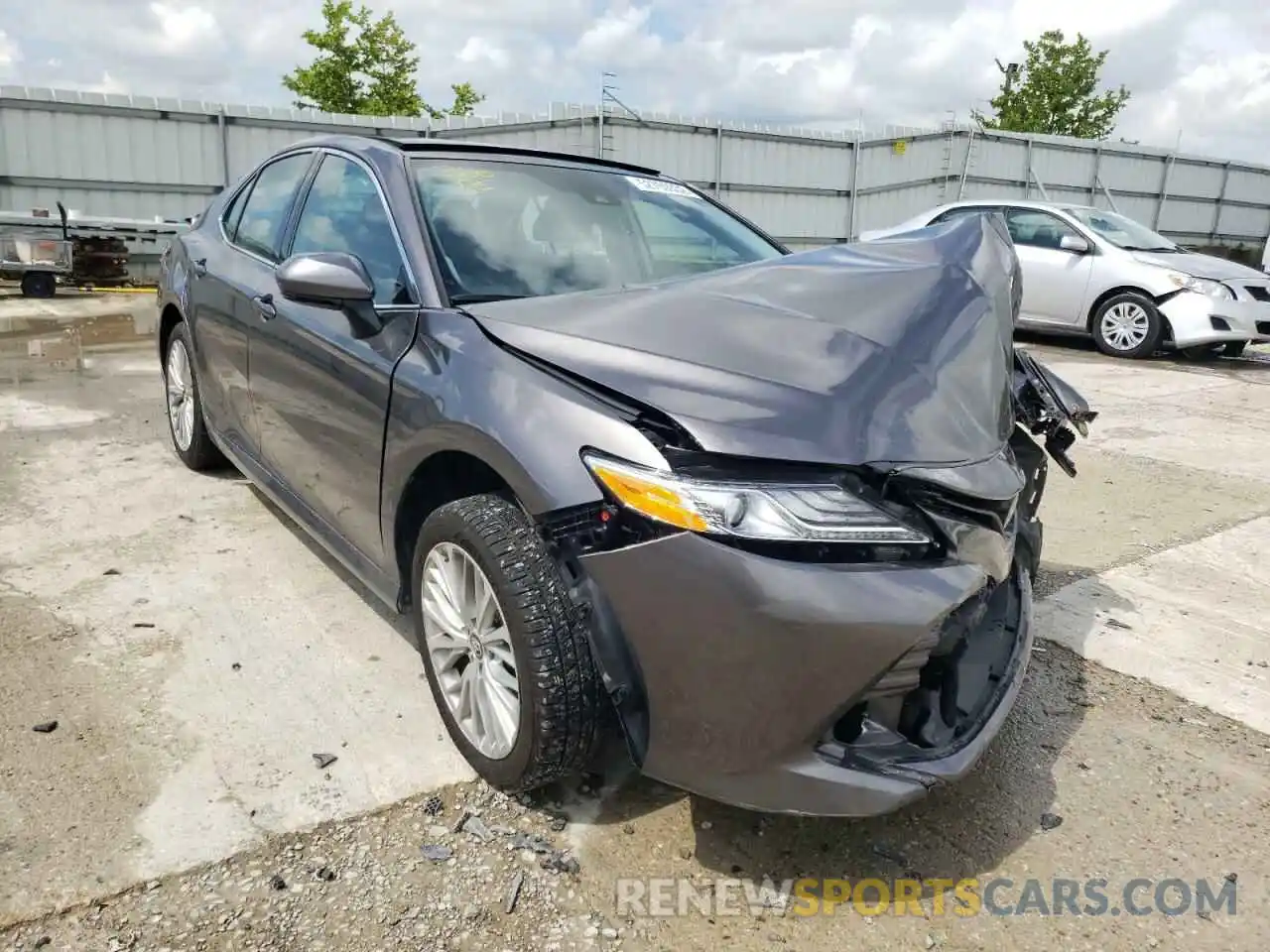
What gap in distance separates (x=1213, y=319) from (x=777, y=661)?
9115mm

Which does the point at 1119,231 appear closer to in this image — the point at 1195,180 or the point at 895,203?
the point at 895,203

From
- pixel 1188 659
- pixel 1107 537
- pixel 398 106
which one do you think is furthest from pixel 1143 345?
pixel 398 106

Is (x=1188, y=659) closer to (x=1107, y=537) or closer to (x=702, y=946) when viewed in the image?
(x=1107, y=537)

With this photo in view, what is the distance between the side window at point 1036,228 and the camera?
9.95 meters

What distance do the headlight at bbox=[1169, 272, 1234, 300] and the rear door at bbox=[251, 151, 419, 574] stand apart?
28.5 ft

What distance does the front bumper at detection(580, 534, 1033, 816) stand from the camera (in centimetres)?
176

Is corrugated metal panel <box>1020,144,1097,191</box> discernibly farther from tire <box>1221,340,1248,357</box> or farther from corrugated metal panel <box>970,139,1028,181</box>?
tire <box>1221,340,1248,357</box>

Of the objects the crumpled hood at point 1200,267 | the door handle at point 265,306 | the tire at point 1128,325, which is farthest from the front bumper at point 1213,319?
the door handle at point 265,306

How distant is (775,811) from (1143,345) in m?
9.16

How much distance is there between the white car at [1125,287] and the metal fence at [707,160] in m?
5.32

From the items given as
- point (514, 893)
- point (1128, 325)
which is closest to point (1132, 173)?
point (1128, 325)

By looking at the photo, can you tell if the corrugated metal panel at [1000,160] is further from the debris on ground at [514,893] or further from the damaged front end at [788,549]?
the debris on ground at [514,893]

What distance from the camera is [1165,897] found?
6.68 ft

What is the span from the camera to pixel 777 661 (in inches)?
69.7
